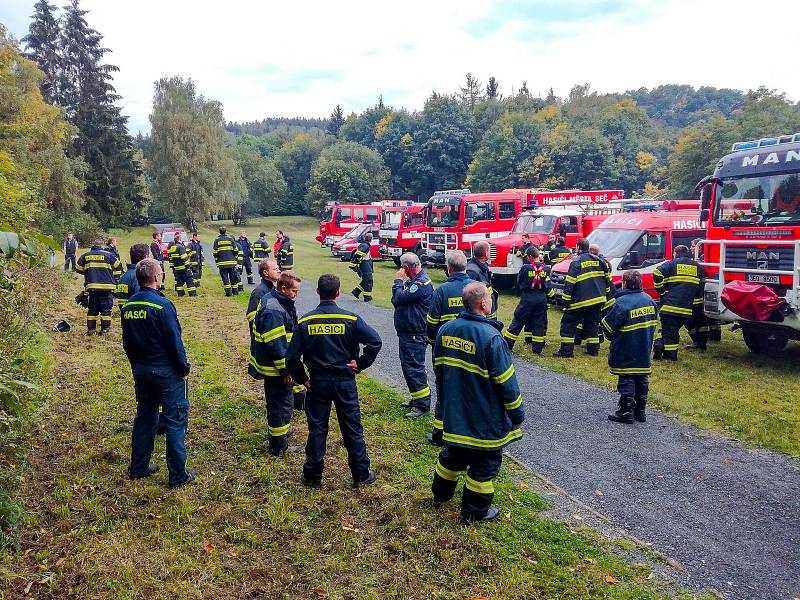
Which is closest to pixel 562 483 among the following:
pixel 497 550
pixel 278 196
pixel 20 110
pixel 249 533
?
pixel 497 550

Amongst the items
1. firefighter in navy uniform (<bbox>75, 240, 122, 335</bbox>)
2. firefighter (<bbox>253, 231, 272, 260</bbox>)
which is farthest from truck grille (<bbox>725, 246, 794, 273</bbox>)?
firefighter (<bbox>253, 231, 272, 260</bbox>)

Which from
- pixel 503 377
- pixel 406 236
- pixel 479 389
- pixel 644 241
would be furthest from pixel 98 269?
pixel 406 236

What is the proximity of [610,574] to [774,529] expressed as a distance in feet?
5.37

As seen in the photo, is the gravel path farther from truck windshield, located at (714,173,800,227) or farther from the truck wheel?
truck windshield, located at (714,173,800,227)

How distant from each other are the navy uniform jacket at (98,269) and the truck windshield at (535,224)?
39.8 feet

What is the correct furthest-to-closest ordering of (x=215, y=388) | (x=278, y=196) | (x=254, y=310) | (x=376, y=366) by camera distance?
(x=278, y=196) < (x=376, y=366) < (x=215, y=388) < (x=254, y=310)

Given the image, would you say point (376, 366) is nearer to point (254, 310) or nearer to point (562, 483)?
point (254, 310)

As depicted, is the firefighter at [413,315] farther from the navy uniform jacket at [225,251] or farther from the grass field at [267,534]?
the navy uniform jacket at [225,251]

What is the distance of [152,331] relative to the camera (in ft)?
17.5

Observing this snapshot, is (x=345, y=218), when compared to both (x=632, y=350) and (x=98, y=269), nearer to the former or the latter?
(x=98, y=269)

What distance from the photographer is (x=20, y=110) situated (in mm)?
27781

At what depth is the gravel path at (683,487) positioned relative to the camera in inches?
169

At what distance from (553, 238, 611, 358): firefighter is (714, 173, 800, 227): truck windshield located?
2298 mm

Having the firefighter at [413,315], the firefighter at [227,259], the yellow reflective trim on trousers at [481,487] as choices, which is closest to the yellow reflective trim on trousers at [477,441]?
the yellow reflective trim on trousers at [481,487]
